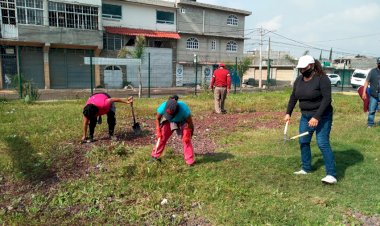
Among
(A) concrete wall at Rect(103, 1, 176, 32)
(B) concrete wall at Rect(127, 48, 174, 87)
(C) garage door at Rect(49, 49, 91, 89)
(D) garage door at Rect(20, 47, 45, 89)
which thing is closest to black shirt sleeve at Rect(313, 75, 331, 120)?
(C) garage door at Rect(49, 49, 91, 89)

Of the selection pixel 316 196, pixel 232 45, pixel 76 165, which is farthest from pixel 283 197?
pixel 232 45

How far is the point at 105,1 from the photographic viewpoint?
29.3 metres

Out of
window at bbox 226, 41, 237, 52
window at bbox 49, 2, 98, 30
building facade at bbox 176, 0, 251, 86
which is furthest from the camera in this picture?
window at bbox 226, 41, 237, 52

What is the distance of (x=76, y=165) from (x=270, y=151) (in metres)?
3.34

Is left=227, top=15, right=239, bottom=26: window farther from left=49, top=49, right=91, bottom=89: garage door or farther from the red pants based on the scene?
the red pants

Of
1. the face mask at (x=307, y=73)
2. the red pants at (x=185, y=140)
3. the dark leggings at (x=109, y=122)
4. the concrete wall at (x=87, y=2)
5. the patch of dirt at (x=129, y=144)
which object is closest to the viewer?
the patch of dirt at (x=129, y=144)

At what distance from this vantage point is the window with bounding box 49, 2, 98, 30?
84.3 feet

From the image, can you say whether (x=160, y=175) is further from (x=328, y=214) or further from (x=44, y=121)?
(x=44, y=121)

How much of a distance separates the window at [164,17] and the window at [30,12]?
1119cm

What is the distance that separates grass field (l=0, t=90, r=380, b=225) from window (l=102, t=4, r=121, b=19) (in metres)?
24.5

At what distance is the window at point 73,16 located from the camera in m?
25.7

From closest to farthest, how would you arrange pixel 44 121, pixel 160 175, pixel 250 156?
1. pixel 160 175
2. pixel 250 156
3. pixel 44 121

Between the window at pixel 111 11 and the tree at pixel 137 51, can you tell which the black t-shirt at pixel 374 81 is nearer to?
the tree at pixel 137 51

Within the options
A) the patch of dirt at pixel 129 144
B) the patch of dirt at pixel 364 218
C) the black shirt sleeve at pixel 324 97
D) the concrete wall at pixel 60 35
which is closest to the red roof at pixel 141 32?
the concrete wall at pixel 60 35
